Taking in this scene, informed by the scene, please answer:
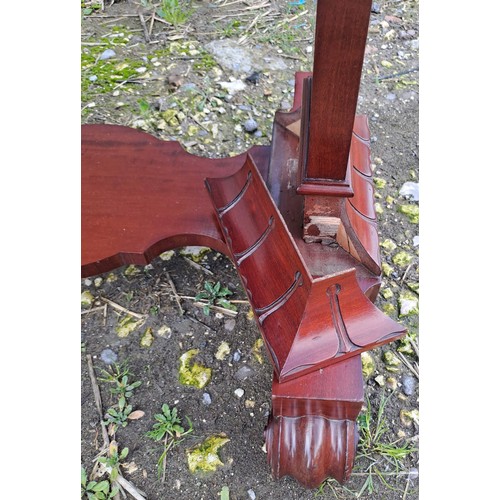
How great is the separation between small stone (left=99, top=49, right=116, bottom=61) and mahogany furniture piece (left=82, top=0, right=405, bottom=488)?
0.86 meters

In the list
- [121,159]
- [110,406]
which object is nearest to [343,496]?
[110,406]

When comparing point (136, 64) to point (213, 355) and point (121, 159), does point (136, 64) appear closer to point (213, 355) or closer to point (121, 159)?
point (121, 159)

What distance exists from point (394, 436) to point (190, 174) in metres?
0.78

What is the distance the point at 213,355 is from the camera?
117cm

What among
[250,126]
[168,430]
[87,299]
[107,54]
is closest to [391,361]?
[168,430]

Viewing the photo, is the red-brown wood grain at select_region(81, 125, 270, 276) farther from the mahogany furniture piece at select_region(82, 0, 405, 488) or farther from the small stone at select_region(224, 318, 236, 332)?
the small stone at select_region(224, 318, 236, 332)

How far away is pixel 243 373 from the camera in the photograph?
114cm

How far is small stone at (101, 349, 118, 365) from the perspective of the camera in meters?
1.17

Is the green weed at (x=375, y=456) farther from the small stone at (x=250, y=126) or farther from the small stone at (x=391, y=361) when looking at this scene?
the small stone at (x=250, y=126)

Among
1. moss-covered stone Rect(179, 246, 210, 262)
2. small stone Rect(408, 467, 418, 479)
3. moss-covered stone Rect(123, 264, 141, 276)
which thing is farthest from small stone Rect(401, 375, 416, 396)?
moss-covered stone Rect(123, 264, 141, 276)

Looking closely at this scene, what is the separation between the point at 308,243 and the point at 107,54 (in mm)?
1299

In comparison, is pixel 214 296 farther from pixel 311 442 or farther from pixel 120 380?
pixel 311 442

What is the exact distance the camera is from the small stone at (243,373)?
3.72 ft

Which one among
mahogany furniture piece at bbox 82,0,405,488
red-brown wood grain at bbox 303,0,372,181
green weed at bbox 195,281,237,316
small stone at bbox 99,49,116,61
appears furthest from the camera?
small stone at bbox 99,49,116,61
